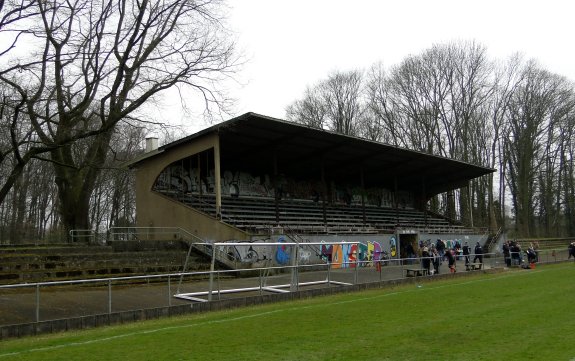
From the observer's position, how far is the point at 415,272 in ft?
81.7

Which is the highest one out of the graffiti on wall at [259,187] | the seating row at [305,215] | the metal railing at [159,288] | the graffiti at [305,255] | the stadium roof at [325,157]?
the stadium roof at [325,157]

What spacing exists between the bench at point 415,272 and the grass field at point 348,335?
353 inches

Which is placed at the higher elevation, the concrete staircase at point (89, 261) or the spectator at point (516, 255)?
the concrete staircase at point (89, 261)

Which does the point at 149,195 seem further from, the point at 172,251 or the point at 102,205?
the point at 102,205

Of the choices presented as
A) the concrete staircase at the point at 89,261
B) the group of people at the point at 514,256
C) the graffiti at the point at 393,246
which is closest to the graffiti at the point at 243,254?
the concrete staircase at the point at 89,261

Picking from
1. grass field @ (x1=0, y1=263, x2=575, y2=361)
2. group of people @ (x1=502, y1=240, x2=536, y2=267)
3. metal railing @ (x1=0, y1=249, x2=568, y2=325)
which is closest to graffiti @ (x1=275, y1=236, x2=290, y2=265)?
metal railing @ (x1=0, y1=249, x2=568, y2=325)

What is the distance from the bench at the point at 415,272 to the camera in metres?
24.6

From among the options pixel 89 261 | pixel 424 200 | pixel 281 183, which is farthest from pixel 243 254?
pixel 424 200

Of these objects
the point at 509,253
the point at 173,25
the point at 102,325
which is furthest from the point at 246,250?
the point at 509,253

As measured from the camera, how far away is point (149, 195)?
107ft

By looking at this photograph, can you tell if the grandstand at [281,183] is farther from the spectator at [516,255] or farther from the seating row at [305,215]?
the spectator at [516,255]

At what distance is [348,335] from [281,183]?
3083 cm

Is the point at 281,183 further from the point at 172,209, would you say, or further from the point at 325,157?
the point at 172,209

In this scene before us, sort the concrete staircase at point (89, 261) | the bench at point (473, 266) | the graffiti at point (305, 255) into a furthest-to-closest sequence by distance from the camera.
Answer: the graffiti at point (305, 255) → the bench at point (473, 266) → the concrete staircase at point (89, 261)
